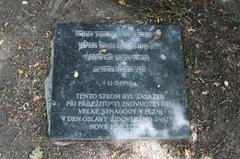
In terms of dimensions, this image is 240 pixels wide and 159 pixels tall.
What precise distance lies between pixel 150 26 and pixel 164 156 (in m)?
1.24

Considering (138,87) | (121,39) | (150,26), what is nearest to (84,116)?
(138,87)

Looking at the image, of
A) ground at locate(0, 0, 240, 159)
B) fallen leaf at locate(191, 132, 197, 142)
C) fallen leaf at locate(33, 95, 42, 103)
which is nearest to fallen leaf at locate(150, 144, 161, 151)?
ground at locate(0, 0, 240, 159)

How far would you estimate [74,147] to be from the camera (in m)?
3.59

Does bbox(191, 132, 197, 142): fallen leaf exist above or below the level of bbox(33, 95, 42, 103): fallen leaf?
below

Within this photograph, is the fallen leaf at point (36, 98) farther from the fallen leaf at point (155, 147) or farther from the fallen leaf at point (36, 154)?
the fallen leaf at point (155, 147)

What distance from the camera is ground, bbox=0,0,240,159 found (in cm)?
361

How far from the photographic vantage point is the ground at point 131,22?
3605 mm

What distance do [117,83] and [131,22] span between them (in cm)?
71

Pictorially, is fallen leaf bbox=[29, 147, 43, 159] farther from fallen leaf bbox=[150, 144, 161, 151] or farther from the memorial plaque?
fallen leaf bbox=[150, 144, 161, 151]

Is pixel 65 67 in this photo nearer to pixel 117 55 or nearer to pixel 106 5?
pixel 117 55

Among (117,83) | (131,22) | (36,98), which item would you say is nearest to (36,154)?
(36,98)

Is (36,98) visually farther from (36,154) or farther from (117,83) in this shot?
(117,83)

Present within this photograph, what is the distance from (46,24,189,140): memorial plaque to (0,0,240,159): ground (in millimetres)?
119

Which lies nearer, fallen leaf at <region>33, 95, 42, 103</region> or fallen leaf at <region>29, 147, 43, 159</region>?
fallen leaf at <region>29, 147, 43, 159</region>
